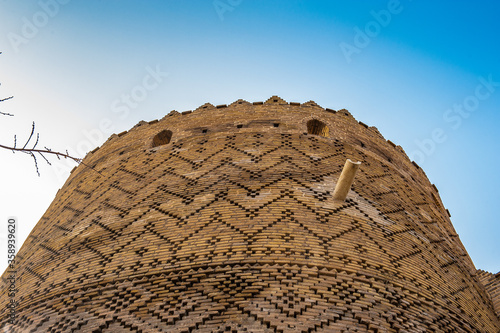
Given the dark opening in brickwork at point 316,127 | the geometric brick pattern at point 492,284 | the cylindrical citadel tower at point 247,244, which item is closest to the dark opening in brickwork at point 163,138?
the cylindrical citadel tower at point 247,244

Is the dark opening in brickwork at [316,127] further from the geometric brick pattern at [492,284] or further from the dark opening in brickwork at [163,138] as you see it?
the geometric brick pattern at [492,284]

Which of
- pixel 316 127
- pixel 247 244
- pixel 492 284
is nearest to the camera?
pixel 247 244

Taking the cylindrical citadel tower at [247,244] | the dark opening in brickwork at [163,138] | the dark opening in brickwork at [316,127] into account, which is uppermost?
the dark opening in brickwork at [316,127]

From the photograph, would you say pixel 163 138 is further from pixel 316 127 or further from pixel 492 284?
pixel 492 284

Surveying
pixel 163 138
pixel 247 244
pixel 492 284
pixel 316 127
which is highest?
pixel 316 127

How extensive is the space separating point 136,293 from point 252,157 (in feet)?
6.58

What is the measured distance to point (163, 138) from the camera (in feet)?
21.7

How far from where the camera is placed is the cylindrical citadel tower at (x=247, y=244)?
141 inches

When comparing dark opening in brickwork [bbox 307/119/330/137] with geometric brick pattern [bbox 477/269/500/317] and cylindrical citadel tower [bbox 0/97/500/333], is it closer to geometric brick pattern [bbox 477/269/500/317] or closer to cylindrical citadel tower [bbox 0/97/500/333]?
cylindrical citadel tower [bbox 0/97/500/333]

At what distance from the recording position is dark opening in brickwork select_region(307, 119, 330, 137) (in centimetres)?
643

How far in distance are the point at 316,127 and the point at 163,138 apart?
6.13ft

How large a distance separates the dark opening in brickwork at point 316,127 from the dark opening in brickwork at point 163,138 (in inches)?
66.6

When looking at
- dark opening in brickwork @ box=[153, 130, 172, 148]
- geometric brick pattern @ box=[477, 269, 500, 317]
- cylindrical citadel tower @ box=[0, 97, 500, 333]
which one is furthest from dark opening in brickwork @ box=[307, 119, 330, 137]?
geometric brick pattern @ box=[477, 269, 500, 317]

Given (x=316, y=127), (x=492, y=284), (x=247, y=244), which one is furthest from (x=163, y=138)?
(x=492, y=284)
